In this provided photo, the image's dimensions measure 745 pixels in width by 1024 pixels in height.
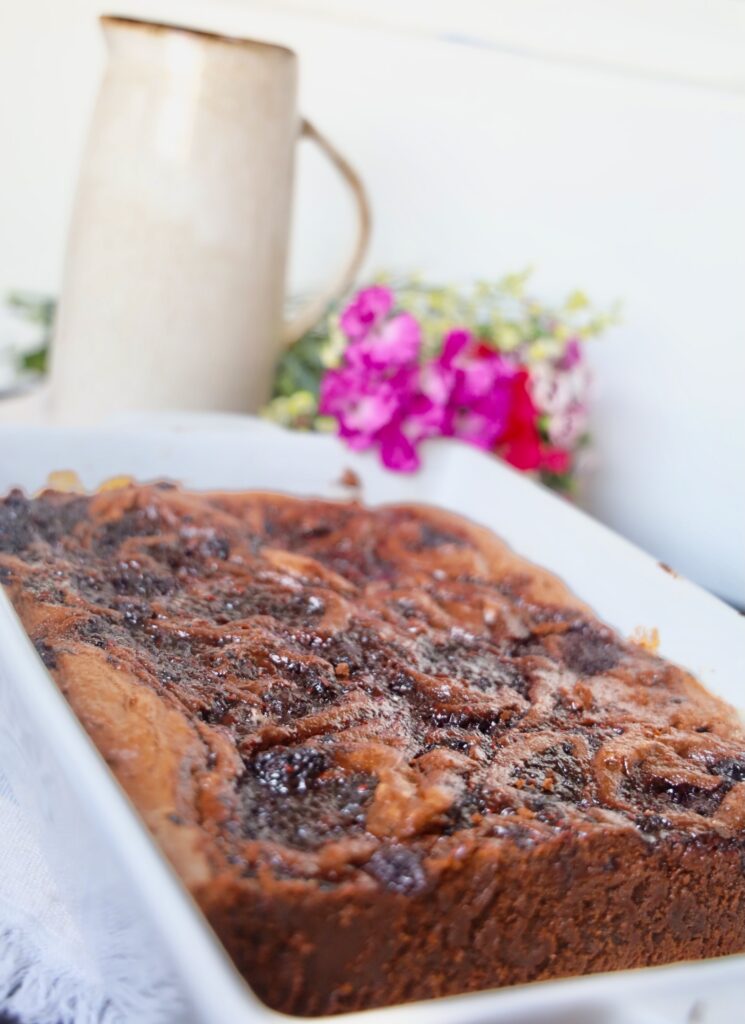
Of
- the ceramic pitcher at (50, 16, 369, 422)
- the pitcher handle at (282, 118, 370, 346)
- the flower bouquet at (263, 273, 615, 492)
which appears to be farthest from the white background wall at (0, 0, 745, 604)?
the ceramic pitcher at (50, 16, 369, 422)

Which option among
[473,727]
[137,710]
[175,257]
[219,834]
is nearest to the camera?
[219,834]

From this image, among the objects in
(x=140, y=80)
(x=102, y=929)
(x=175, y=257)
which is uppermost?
(x=140, y=80)

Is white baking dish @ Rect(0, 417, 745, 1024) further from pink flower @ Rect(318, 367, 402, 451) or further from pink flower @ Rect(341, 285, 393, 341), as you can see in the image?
pink flower @ Rect(341, 285, 393, 341)

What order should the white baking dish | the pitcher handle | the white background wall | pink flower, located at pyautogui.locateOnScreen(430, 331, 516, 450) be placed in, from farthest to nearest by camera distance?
the pitcher handle
pink flower, located at pyautogui.locateOnScreen(430, 331, 516, 450)
the white background wall
the white baking dish

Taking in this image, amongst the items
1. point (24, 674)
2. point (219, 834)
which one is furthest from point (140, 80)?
point (219, 834)

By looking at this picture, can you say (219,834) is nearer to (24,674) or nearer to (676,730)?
(24,674)

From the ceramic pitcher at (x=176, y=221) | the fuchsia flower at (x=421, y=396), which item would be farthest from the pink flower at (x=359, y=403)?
the ceramic pitcher at (x=176, y=221)

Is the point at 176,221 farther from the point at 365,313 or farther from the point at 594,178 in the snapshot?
the point at 594,178
